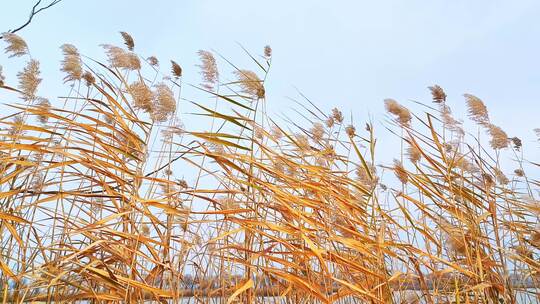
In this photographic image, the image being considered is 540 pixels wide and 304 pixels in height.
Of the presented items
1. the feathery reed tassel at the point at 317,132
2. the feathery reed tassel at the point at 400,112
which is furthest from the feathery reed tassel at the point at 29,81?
the feathery reed tassel at the point at 400,112

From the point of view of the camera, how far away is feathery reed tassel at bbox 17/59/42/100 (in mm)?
2076

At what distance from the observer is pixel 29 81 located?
6.84 feet

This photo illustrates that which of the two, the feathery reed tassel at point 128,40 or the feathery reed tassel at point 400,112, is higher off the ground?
the feathery reed tassel at point 128,40

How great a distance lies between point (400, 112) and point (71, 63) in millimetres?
1442

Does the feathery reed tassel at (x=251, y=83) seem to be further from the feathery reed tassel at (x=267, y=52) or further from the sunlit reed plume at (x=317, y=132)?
the sunlit reed plume at (x=317, y=132)

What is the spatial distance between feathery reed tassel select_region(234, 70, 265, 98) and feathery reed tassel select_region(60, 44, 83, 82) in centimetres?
66

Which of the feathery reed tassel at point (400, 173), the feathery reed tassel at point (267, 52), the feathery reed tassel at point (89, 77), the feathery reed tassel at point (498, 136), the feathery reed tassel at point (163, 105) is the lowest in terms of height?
the feathery reed tassel at point (400, 173)

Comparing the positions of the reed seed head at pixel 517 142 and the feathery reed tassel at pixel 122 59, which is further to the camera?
the reed seed head at pixel 517 142

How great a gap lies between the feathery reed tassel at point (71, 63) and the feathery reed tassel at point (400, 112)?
1353mm

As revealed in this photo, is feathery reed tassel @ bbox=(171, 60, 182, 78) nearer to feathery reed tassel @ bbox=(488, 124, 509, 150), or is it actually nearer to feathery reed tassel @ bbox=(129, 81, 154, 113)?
feathery reed tassel @ bbox=(129, 81, 154, 113)

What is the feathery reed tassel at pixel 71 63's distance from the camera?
6.79ft

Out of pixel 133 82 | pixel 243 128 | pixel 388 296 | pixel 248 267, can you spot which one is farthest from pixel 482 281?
pixel 133 82

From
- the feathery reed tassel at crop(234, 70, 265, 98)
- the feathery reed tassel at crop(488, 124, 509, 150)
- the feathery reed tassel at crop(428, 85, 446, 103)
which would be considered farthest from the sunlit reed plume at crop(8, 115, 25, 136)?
the feathery reed tassel at crop(488, 124, 509, 150)

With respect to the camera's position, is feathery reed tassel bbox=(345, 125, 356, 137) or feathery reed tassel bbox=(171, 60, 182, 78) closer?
feathery reed tassel bbox=(171, 60, 182, 78)
